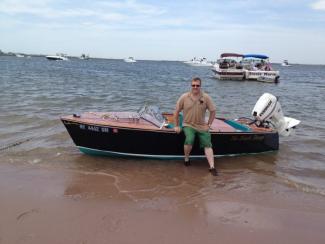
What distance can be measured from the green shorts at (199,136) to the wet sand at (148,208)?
0.59m

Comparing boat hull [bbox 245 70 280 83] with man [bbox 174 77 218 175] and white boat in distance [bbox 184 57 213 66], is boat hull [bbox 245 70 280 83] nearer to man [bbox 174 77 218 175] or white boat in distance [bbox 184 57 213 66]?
man [bbox 174 77 218 175]

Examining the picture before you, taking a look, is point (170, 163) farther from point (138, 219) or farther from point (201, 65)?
point (201, 65)

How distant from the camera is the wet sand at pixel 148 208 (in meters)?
4.71

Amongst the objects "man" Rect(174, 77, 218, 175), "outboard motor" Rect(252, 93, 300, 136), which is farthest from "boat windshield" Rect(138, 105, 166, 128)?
"outboard motor" Rect(252, 93, 300, 136)

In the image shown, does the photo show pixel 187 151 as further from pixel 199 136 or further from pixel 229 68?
pixel 229 68

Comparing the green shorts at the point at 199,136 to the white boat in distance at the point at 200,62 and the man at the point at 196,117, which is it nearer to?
the man at the point at 196,117

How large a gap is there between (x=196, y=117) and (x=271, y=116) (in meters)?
2.73

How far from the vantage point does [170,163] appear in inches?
319

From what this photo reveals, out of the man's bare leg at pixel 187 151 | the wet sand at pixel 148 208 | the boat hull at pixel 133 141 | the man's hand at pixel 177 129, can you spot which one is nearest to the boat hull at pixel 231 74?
the boat hull at pixel 133 141

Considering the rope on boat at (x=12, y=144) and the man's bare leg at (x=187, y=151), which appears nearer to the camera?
the man's bare leg at (x=187, y=151)

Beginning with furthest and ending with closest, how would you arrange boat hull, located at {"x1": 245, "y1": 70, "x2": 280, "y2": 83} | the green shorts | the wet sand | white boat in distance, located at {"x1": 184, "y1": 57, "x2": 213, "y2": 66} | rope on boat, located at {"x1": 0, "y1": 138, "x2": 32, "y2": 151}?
1. white boat in distance, located at {"x1": 184, "y1": 57, "x2": 213, "y2": 66}
2. boat hull, located at {"x1": 245, "y1": 70, "x2": 280, "y2": 83}
3. rope on boat, located at {"x1": 0, "y1": 138, "x2": 32, "y2": 151}
4. the green shorts
5. the wet sand

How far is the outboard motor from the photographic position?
30.7ft

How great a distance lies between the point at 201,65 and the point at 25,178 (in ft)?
298

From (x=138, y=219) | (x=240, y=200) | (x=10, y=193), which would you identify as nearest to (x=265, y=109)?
(x=240, y=200)
